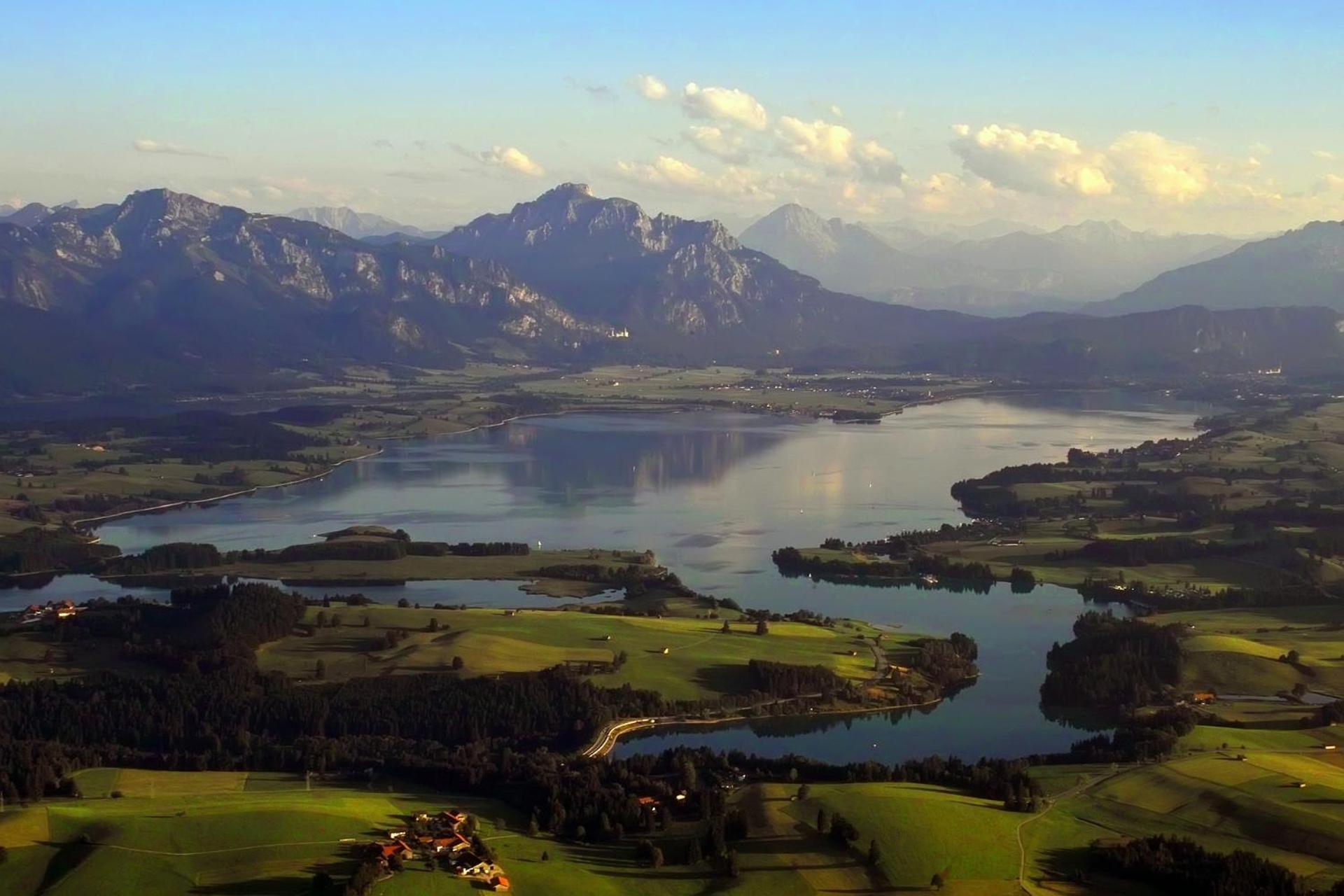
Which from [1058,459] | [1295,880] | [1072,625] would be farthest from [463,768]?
[1058,459]

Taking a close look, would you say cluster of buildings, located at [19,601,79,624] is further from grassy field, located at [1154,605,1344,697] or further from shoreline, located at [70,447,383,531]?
grassy field, located at [1154,605,1344,697]

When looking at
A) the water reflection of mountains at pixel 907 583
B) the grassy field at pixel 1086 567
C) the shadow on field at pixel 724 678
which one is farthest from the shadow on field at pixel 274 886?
the grassy field at pixel 1086 567

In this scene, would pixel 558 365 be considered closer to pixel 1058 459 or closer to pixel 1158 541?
pixel 1058 459

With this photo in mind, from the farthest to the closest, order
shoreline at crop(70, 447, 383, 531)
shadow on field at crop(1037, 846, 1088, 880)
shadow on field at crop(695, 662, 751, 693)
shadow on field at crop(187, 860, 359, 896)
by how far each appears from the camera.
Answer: shoreline at crop(70, 447, 383, 531), shadow on field at crop(695, 662, 751, 693), shadow on field at crop(1037, 846, 1088, 880), shadow on field at crop(187, 860, 359, 896)

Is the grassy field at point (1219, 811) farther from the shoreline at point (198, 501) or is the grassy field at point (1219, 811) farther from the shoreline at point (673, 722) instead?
the shoreline at point (198, 501)

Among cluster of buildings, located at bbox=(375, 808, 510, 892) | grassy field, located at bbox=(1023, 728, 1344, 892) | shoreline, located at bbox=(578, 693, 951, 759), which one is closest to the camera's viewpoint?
cluster of buildings, located at bbox=(375, 808, 510, 892)

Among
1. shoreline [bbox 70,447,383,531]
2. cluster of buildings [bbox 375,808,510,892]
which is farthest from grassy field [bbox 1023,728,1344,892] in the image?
shoreline [bbox 70,447,383,531]

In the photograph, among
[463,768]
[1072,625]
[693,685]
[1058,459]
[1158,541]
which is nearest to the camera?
[463,768]
